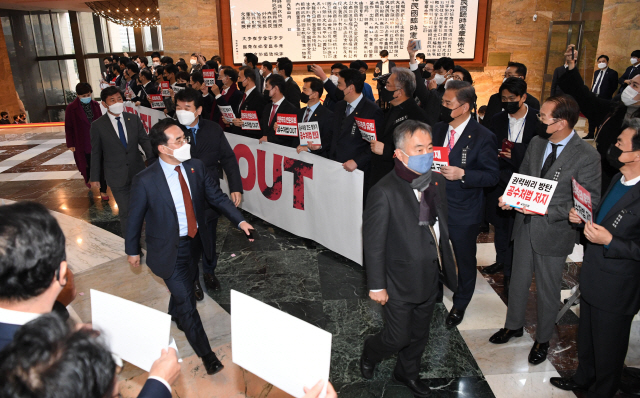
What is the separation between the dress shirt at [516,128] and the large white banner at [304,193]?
4.97 ft

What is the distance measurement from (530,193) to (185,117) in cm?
301

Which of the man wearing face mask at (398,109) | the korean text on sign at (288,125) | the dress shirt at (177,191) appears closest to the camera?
the dress shirt at (177,191)

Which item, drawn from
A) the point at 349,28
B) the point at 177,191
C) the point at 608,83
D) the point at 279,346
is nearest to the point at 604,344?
the point at 279,346

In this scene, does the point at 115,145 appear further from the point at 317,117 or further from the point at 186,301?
the point at 186,301

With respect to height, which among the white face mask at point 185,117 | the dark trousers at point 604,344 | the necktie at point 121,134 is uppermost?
the white face mask at point 185,117

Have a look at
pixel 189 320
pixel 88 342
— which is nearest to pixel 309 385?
pixel 88 342

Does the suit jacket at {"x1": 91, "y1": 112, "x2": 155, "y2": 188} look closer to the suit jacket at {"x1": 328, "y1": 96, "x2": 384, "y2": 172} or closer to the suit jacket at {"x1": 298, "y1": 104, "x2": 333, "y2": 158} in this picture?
the suit jacket at {"x1": 298, "y1": 104, "x2": 333, "y2": 158}

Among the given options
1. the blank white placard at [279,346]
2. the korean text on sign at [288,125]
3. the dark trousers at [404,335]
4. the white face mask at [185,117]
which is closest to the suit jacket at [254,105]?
the korean text on sign at [288,125]

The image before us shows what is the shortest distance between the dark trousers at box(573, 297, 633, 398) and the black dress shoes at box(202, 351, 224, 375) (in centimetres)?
247

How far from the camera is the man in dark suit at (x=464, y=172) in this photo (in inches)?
137

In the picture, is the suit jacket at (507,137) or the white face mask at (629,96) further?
the suit jacket at (507,137)

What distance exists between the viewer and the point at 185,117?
13.8ft

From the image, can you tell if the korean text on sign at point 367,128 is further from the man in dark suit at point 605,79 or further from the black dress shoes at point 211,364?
the man in dark suit at point 605,79

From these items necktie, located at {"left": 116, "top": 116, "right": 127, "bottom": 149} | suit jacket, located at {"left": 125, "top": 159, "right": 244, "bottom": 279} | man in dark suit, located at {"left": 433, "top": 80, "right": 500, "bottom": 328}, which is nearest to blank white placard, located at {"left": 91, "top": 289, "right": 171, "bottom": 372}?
suit jacket, located at {"left": 125, "top": 159, "right": 244, "bottom": 279}
